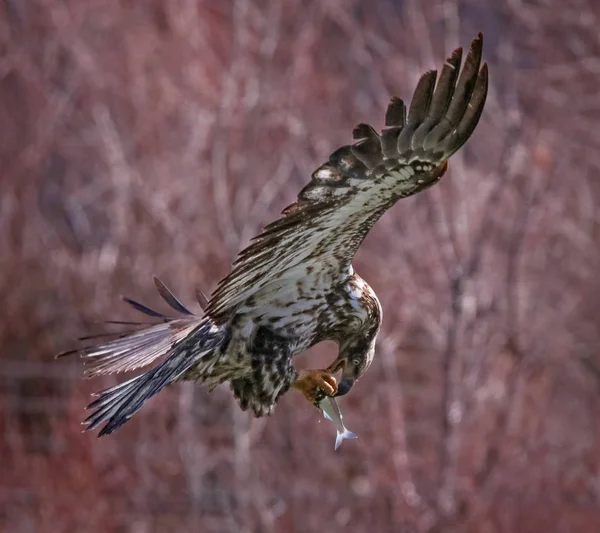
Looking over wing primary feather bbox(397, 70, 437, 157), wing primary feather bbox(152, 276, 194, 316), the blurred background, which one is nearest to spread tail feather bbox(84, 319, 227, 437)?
wing primary feather bbox(152, 276, 194, 316)

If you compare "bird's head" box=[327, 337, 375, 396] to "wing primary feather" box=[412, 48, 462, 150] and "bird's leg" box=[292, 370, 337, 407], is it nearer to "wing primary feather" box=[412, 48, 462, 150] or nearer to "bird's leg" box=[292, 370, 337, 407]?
"bird's leg" box=[292, 370, 337, 407]

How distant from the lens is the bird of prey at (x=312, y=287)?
2.59 meters

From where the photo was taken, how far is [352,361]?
10.6 ft

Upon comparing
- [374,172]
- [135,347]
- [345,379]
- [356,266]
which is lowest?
[356,266]

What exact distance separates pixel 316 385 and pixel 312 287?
255 millimetres

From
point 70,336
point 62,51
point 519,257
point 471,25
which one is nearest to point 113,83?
point 62,51

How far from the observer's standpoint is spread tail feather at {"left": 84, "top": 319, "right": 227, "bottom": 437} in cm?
278

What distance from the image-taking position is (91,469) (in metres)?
8.11

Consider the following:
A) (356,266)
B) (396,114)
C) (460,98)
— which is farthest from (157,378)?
(356,266)

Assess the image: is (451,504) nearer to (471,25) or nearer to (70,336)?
(70,336)

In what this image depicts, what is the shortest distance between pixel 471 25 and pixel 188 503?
411 centimetres

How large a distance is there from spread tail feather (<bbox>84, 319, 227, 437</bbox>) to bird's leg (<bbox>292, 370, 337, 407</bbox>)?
0.75ft

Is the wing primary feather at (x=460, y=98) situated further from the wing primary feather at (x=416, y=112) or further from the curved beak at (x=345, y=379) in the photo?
the curved beak at (x=345, y=379)

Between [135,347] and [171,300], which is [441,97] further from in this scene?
[171,300]
